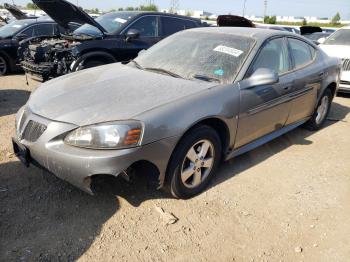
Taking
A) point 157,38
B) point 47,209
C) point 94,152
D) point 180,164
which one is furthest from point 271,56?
point 157,38

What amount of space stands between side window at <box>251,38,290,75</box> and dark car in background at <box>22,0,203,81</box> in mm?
3609

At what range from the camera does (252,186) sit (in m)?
3.71

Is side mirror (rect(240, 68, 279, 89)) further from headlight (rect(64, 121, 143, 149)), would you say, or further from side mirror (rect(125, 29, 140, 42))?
side mirror (rect(125, 29, 140, 42))

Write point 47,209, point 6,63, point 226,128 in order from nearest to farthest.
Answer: point 47,209 → point 226,128 → point 6,63

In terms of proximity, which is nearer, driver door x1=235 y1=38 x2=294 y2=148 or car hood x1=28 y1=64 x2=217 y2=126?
car hood x1=28 y1=64 x2=217 y2=126

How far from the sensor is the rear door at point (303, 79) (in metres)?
4.43

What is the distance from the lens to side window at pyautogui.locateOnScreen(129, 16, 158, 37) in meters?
7.52

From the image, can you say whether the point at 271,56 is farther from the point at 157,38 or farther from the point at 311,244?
the point at 157,38

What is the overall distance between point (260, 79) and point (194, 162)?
3.57 ft

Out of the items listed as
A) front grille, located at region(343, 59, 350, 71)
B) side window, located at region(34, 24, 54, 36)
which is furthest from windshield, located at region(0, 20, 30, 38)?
front grille, located at region(343, 59, 350, 71)

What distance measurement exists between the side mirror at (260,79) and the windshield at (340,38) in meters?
6.20

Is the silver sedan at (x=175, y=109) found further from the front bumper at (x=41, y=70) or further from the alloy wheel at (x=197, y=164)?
the front bumper at (x=41, y=70)

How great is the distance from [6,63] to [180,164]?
7.89m

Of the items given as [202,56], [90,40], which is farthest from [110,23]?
[202,56]
